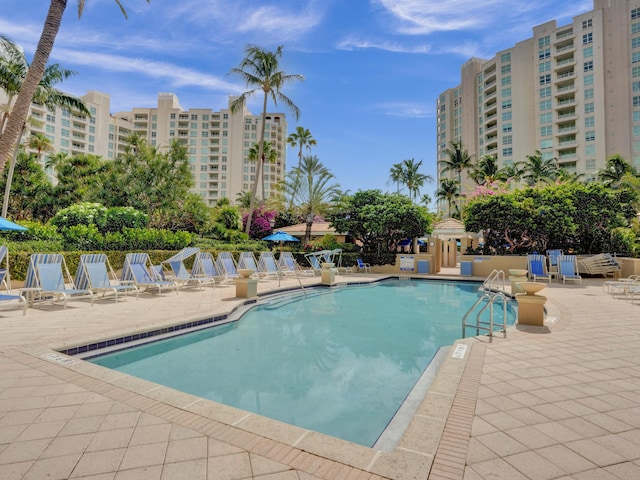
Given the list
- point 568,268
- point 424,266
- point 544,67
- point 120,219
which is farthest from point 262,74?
point 544,67

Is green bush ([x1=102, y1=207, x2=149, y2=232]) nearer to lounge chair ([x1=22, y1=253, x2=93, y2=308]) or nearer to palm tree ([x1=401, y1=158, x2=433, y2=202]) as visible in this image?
lounge chair ([x1=22, y1=253, x2=93, y2=308])

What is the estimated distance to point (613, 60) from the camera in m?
46.0

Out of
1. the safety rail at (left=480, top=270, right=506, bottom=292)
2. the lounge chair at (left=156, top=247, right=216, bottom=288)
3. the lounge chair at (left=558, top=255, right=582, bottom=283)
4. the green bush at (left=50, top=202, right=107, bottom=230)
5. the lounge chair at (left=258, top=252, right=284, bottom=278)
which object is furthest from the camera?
the green bush at (left=50, top=202, right=107, bottom=230)

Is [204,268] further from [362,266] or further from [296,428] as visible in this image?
[296,428]

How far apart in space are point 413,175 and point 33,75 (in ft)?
153

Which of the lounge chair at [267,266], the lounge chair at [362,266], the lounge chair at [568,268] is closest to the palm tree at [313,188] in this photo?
the lounge chair at [362,266]

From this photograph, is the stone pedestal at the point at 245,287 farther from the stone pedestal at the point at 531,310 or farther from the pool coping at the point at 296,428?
the stone pedestal at the point at 531,310

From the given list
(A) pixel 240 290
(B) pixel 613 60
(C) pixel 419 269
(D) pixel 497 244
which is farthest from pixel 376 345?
(B) pixel 613 60

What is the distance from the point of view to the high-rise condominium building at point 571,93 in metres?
45.3

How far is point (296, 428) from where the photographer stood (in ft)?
9.20

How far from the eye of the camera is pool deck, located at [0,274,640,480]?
2.22 m

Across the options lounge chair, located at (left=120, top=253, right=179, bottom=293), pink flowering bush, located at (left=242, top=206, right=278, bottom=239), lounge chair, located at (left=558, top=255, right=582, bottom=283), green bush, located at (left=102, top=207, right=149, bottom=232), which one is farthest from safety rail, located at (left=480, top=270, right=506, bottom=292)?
pink flowering bush, located at (left=242, top=206, right=278, bottom=239)

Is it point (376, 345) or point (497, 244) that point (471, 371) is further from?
point (497, 244)

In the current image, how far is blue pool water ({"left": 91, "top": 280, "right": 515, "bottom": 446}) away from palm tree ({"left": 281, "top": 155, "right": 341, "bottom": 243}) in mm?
18622
